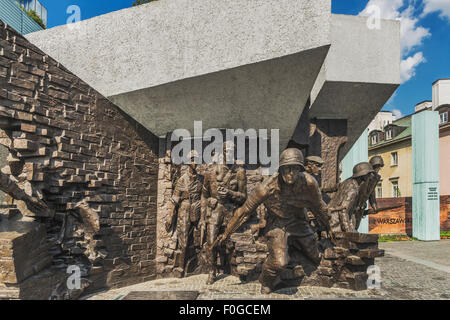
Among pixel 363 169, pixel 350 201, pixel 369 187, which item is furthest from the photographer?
pixel 369 187

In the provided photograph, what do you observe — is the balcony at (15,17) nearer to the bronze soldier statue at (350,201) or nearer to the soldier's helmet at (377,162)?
the bronze soldier statue at (350,201)

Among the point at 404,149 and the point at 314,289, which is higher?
the point at 404,149

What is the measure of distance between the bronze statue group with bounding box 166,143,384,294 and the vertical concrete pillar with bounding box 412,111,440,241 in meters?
10.1

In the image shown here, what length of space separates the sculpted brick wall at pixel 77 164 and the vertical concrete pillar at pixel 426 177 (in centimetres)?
1412

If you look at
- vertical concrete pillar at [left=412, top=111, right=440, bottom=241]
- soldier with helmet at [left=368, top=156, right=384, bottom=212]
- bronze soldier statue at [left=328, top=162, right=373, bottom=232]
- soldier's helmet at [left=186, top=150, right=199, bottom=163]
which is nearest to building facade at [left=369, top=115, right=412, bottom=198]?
vertical concrete pillar at [left=412, top=111, right=440, bottom=241]

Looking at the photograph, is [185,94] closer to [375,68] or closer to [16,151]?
[16,151]

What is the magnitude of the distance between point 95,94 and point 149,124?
4.12 ft

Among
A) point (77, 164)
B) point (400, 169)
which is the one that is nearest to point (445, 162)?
point (400, 169)

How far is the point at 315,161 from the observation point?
5824mm

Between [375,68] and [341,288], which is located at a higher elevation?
[375,68]

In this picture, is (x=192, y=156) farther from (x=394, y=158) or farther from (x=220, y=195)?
(x=394, y=158)

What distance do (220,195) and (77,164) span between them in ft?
8.54

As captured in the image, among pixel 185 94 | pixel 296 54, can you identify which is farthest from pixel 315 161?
pixel 185 94

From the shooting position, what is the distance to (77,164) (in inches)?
186
